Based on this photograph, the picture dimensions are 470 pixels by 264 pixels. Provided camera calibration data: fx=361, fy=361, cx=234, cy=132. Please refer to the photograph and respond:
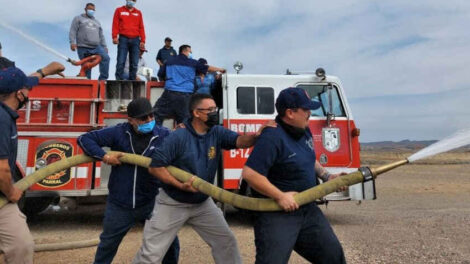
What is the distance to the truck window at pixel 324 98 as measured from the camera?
23.2 feet

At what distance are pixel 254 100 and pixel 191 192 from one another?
4.17 m

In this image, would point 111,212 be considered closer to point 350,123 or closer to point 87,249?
point 87,249

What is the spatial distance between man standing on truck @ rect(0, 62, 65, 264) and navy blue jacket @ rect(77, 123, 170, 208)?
868 mm

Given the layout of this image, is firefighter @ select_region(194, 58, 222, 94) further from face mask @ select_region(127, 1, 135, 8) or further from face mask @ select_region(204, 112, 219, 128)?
face mask @ select_region(204, 112, 219, 128)

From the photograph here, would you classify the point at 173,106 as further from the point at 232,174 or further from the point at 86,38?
the point at 86,38

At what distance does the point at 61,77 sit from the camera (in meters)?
7.01

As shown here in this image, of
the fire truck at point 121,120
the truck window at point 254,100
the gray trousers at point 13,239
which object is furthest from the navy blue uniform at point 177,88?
the gray trousers at point 13,239

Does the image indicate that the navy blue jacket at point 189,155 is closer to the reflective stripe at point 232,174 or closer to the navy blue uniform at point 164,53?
the reflective stripe at point 232,174

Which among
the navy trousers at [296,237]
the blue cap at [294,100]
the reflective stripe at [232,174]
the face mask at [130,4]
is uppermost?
the face mask at [130,4]

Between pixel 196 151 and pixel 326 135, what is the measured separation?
4214mm

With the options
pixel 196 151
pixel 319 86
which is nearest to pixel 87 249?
pixel 196 151

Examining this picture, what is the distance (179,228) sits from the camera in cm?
333

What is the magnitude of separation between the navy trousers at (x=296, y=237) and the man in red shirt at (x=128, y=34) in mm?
5896

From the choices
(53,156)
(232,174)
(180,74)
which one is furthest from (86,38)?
(232,174)
